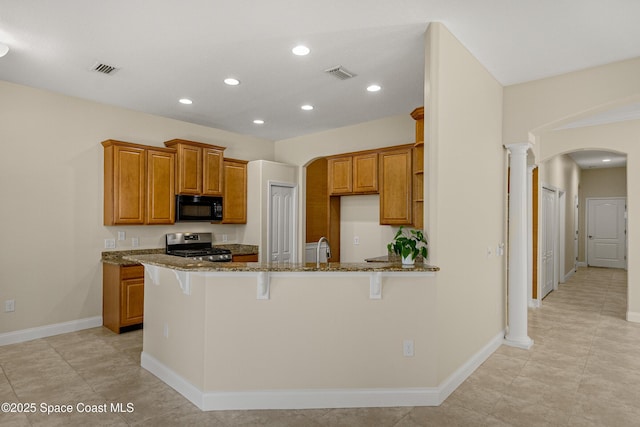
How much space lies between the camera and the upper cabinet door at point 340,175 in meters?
5.62

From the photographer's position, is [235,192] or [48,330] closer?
[48,330]

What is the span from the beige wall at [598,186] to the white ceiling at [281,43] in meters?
8.71

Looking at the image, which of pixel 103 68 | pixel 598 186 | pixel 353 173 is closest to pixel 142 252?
pixel 103 68

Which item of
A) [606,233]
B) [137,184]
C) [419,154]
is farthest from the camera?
[606,233]

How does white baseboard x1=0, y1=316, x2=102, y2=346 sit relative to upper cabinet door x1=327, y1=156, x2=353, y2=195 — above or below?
below

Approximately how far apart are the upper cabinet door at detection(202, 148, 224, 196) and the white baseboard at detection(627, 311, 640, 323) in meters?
5.94

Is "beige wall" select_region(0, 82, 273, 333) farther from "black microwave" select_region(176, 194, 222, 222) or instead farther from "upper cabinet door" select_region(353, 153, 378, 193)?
"upper cabinet door" select_region(353, 153, 378, 193)

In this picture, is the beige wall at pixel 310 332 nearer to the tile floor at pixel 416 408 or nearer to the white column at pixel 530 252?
the tile floor at pixel 416 408

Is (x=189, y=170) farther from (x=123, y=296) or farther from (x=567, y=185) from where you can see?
(x=567, y=185)

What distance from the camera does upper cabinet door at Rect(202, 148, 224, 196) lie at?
17.6 feet

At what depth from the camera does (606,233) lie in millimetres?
10352

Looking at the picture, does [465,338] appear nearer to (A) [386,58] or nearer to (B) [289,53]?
(A) [386,58]

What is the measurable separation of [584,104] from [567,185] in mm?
5851

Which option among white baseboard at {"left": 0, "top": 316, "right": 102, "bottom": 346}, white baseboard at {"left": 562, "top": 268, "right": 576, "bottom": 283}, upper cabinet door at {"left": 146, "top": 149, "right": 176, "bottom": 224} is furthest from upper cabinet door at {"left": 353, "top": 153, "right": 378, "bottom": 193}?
white baseboard at {"left": 562, "top": 268, "right": 576, "bottom": 283}
